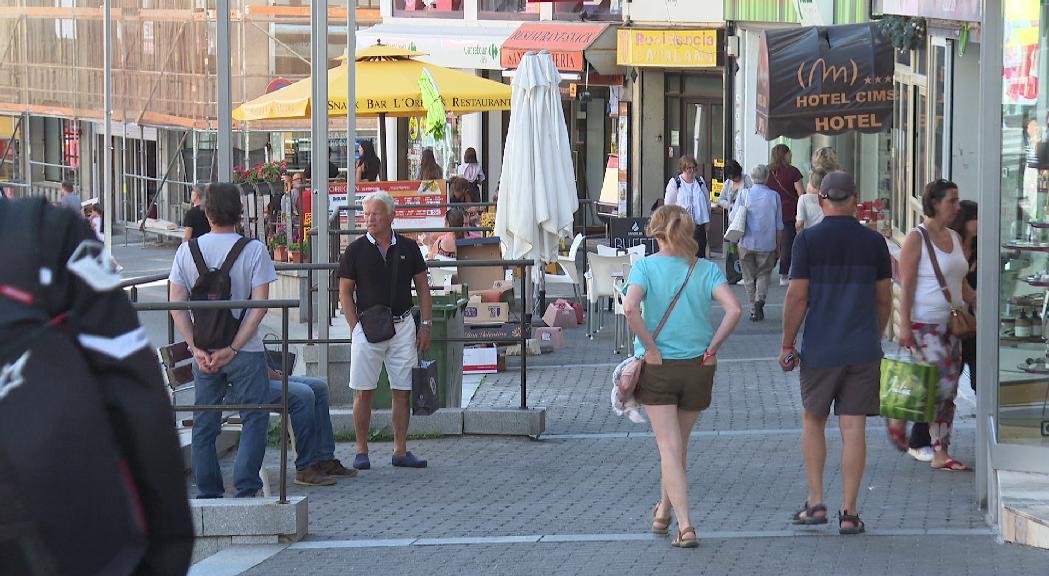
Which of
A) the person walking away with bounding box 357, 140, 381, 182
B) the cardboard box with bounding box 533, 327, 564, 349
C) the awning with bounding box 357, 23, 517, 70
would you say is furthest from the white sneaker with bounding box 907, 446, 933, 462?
the awning with bounding box 357, 23, 517, 70

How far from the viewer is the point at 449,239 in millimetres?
15781

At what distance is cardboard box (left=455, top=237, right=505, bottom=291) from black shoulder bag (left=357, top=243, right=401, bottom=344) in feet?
18.3

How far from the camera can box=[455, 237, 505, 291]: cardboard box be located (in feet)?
50.8

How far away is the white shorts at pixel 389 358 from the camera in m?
9.49

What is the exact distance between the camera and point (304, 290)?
Result: 685 inches

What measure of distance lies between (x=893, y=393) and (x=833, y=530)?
1107 mm

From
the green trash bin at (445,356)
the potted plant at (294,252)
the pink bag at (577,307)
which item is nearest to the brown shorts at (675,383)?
the green trash bin at (445,356)

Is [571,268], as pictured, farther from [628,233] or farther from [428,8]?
[428,8]

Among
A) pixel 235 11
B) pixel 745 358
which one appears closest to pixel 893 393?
pixel 745 358

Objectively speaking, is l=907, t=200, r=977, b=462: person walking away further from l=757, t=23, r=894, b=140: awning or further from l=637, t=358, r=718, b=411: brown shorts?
l=757, t=23, r=894, b=140: awning

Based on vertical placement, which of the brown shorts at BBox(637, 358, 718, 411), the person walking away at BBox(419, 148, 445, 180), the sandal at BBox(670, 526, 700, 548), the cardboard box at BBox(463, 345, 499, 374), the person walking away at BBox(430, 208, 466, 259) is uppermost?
the person walking away at BBox(419, 148, 445, 180)

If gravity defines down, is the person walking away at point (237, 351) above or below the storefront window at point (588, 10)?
below

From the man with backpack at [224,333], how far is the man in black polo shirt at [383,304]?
125 centimetres

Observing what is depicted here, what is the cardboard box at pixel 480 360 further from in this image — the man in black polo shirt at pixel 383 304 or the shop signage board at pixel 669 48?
the shop signage board at pixel 669 48
